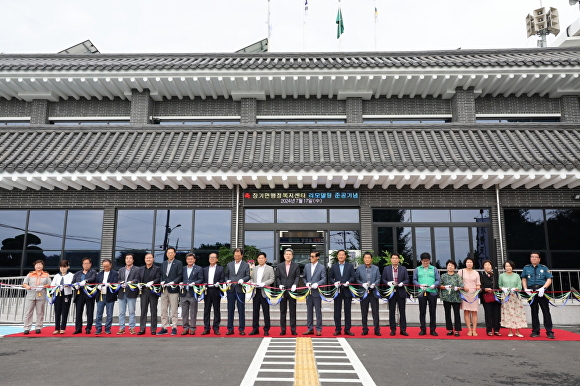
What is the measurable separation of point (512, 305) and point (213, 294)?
6521 mm

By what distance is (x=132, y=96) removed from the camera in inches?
543

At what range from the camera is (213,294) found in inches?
359

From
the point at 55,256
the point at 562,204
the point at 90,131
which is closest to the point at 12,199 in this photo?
the point at 55,256

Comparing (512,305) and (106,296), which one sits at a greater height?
(106,296)

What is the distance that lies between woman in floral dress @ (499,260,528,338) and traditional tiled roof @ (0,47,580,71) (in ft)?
21.7

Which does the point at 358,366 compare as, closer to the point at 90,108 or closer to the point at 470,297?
the point at 470,297

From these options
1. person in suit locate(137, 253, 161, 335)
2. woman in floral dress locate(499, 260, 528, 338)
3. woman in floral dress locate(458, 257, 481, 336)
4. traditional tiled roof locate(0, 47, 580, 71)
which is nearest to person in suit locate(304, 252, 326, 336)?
woman in floral dress locate(458, 257, 481, 336)

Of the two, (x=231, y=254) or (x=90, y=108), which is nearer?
(x=231, y=254)

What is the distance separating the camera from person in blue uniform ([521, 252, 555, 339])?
29.2ft

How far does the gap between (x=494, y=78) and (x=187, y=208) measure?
32.9 ft

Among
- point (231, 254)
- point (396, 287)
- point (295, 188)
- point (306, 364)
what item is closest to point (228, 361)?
point (306, 364)

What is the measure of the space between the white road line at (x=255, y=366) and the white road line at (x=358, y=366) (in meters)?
1.38

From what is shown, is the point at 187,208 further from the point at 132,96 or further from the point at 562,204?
the point at 562,204

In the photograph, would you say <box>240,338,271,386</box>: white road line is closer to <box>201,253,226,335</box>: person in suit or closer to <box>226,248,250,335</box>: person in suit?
<box>226,248,250,335</box>: person in suit
